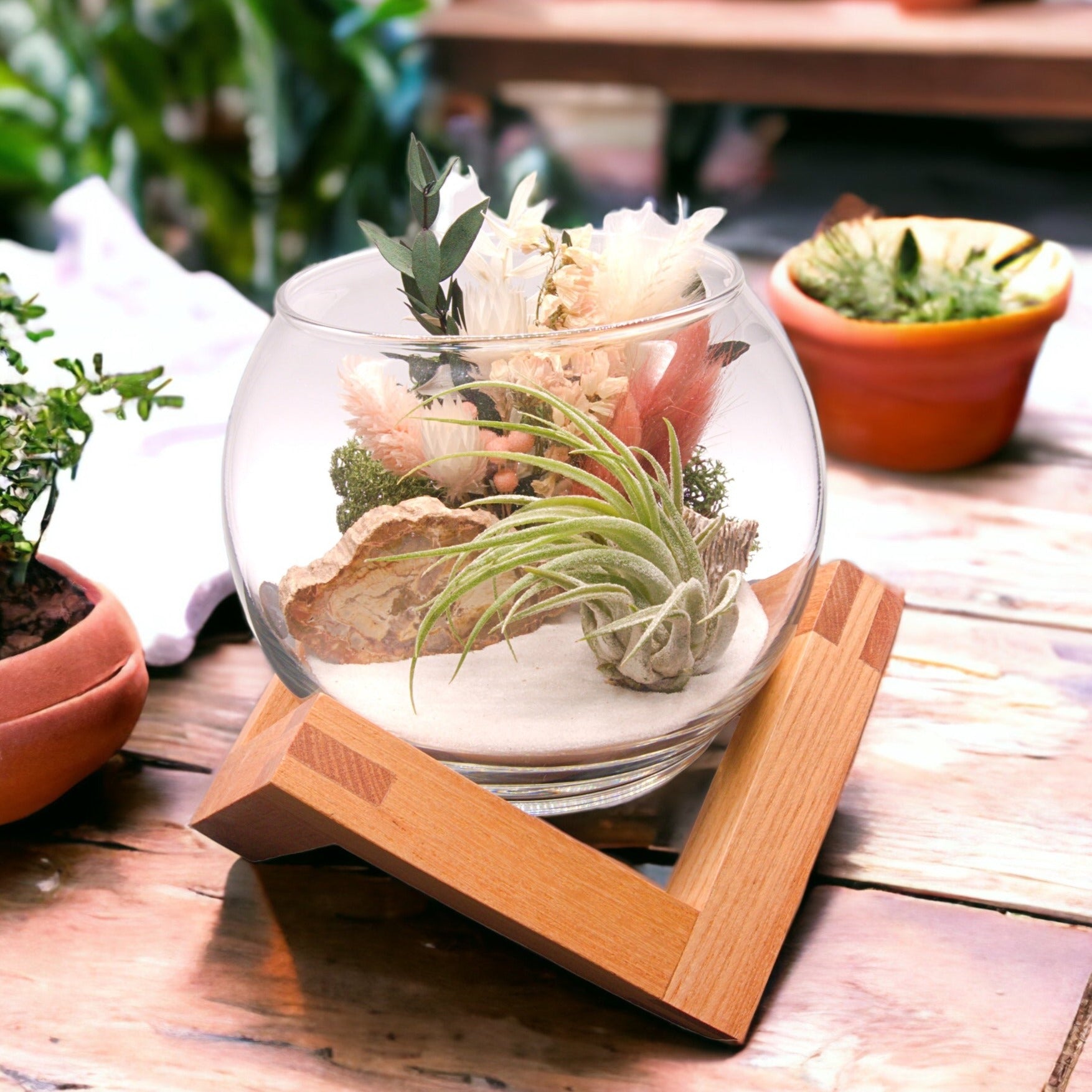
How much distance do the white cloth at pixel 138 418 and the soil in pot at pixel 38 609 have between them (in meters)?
0.09

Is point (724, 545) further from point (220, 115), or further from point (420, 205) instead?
point (220, 115)

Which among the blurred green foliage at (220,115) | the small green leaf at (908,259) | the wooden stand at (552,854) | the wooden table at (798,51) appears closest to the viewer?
the wooden stand at (552,854)

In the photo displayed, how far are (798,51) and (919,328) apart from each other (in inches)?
49.2

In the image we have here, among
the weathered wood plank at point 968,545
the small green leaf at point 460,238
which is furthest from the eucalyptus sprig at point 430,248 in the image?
the weathered wood plank at point 968,545


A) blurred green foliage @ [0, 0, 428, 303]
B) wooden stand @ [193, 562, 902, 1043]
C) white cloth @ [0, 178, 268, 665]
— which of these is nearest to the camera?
wooden stand @ [193, 562, 902, 1043]

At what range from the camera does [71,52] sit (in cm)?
149

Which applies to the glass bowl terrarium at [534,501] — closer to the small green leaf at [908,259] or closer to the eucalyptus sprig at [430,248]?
the eucalyptus sprig at [430,248]

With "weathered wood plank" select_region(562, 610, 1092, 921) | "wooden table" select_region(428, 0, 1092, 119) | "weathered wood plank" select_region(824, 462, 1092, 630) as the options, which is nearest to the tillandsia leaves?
"weathered wood plank" select_region(562, 610, 1092, 921)

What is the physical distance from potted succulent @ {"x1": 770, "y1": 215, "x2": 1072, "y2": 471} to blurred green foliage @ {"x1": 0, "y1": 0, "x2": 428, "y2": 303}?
1.00 m

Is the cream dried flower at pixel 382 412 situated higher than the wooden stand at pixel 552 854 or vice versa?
the cream dried flower at pixel 382 412

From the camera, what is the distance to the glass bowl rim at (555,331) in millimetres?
348

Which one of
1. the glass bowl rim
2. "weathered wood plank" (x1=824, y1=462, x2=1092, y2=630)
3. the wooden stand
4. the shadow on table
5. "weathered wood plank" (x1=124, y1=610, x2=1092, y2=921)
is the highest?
the glass bowl rim

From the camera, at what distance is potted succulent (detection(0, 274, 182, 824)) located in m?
0.41

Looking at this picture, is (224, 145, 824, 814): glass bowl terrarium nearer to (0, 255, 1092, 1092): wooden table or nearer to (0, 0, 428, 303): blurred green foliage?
(0, 255, 1092, 1092): wooden table
